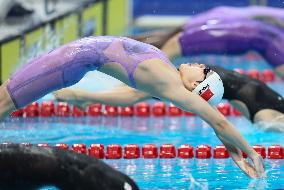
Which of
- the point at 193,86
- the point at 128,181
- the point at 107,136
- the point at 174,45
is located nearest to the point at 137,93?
the point at 107,136

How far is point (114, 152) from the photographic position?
13.9 feet

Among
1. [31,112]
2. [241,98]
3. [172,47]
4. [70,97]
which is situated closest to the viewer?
[70,97]

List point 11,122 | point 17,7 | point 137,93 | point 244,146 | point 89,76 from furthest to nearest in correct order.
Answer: point 89,76 < point 17,7 < point 11,122 < point 137,93 < point 244,146

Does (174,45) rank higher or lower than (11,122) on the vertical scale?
higher

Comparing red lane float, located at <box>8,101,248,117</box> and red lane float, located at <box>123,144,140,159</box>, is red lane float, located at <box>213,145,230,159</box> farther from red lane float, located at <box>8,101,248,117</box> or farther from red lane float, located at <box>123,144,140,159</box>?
red lane float, located at <box>8,101,248,117</box>

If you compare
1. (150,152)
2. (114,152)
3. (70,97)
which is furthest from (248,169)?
(70,97)

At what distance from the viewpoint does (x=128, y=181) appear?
296 cm

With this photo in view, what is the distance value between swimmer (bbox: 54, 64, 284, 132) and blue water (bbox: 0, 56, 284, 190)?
0.39ft

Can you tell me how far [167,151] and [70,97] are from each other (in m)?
0.70

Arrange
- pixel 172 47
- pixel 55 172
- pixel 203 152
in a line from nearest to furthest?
pixel 55 172
pixel 203 152
pixel 172 47

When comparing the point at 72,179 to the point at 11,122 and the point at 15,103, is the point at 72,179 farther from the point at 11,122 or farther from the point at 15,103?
the point at 11,122

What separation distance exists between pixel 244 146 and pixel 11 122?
204 cm

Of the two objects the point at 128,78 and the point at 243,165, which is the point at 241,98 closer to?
the point at 243,165

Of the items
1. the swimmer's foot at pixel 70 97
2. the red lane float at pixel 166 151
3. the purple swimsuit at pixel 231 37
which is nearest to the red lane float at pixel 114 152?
the red lane float at pixel 166 151
